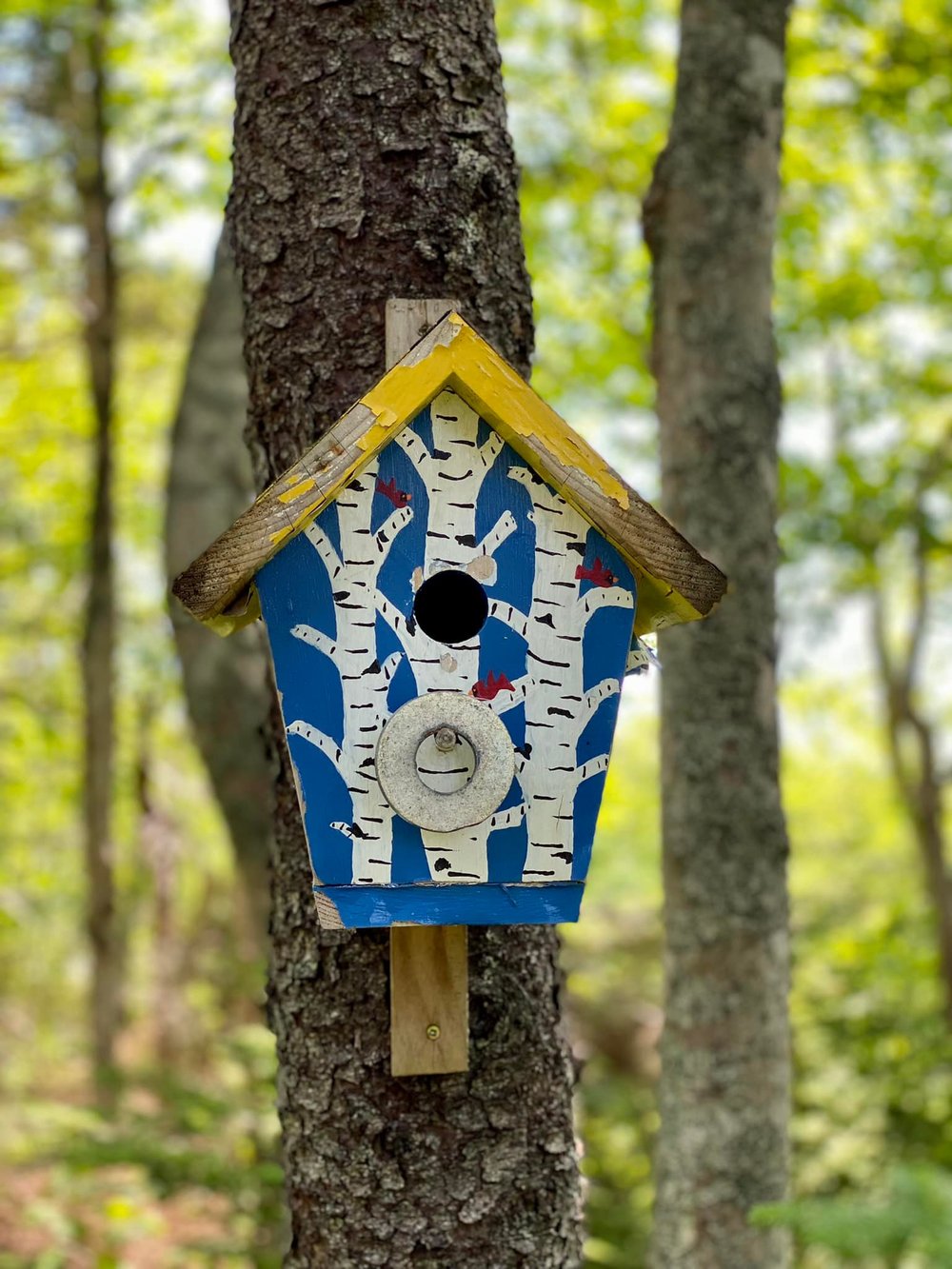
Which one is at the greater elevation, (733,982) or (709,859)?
(709,859)

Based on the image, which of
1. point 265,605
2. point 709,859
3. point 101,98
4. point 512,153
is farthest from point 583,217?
point 265,605

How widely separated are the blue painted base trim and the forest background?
3.64ft

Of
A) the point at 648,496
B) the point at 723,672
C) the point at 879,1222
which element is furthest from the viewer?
the point at 648,496

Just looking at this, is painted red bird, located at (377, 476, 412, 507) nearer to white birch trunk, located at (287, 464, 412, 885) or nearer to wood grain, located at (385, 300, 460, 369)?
white birch trunk, located at (287, 464, 412, 885)

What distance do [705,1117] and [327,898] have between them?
5.55ft

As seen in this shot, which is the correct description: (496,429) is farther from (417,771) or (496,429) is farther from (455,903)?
(455,903)

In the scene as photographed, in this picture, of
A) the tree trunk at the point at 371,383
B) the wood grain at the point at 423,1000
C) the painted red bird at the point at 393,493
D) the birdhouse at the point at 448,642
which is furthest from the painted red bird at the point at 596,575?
the wood grain at the point at 423,1000

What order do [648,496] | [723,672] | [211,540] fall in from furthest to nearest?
[648,496] < [211,540] < [723,672]

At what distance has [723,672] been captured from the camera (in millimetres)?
2832

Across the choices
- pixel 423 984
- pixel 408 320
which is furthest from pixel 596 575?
pixel 423 984

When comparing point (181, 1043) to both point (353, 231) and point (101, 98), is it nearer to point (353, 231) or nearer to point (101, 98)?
point (101, 98)

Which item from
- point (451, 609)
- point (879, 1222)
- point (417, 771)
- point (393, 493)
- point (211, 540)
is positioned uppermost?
point (211, 540)

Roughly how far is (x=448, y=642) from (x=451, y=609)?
7 centimetres

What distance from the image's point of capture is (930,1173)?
2404 mm
